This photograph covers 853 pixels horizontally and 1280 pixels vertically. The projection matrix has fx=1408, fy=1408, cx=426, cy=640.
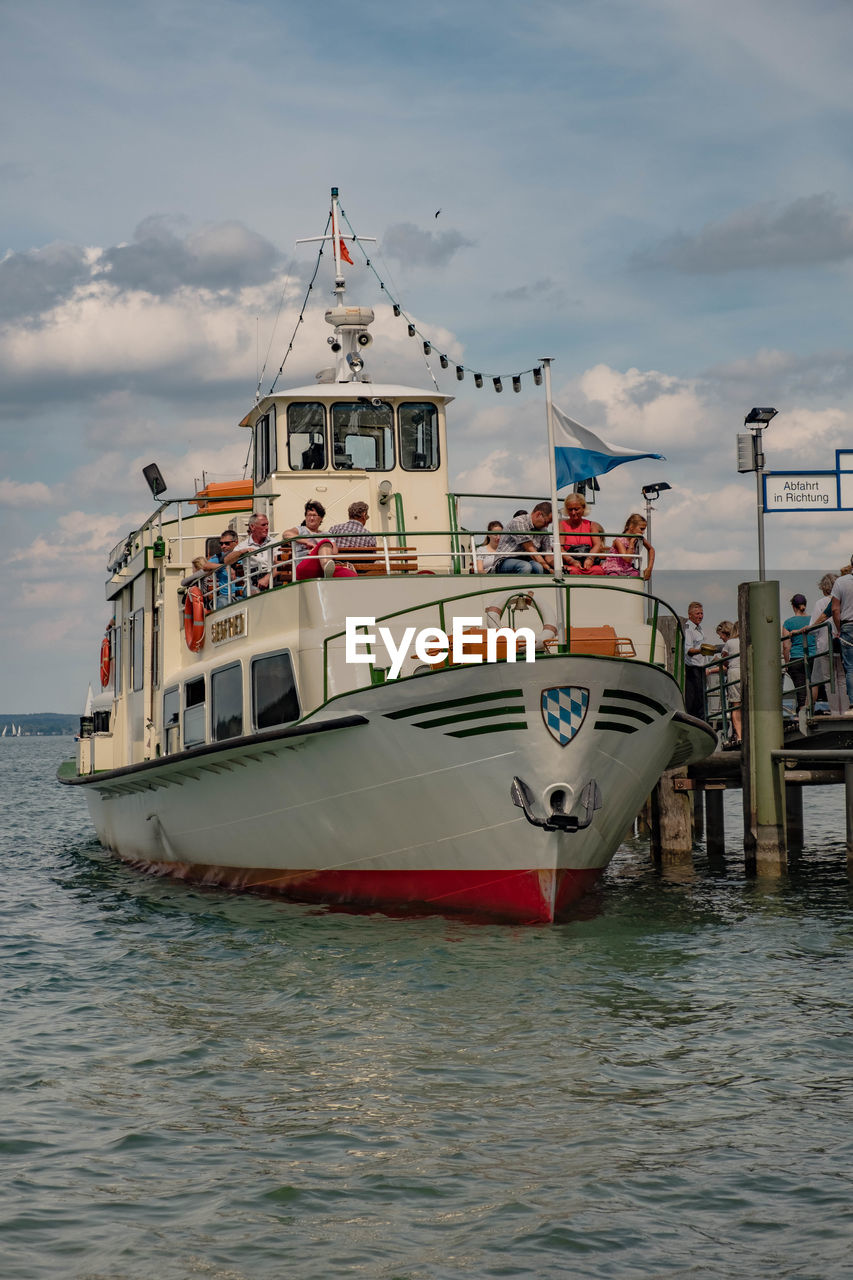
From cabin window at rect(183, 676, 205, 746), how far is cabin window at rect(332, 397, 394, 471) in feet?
10.9

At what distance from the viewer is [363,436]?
17844mm

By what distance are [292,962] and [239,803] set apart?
316 cm

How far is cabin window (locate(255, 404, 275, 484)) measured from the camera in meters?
17.8

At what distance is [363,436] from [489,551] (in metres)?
3.65

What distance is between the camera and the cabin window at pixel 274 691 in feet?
47.6

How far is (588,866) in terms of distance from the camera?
13641 mm

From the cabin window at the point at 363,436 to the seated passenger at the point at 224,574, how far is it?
197 centimetres

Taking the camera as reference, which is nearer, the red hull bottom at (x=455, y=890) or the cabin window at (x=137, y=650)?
the red hull bottom at (x=455, y=890)

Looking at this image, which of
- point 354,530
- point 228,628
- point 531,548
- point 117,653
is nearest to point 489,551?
point 531,548

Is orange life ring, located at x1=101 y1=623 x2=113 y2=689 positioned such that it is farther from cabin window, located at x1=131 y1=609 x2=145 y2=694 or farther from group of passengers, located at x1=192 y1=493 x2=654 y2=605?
group of passengers, located at x1=192 y1=493 x2=654 y2=605

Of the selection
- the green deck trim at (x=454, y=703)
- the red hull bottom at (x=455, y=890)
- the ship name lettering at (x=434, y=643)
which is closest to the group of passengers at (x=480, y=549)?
the ship name lettering at (x=434, y=643)

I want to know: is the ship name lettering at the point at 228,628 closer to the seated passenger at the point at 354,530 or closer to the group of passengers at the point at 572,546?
the seated passenger at the point at 354,530

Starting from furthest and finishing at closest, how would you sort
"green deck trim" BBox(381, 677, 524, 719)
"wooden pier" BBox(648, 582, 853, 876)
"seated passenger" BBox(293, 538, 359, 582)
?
"wooden pier" BBox(648, 582, 853, 876) → "seated passenger" BBox(293, 538, 359, 582) → "green deck trim" BBox(381, 677, 524, 719)

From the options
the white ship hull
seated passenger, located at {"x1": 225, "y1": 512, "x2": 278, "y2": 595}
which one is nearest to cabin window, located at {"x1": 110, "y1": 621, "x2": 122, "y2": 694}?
seated passenger, located at {"x1": 225, "y1": 512, "x2": 278, "y2": 595}
